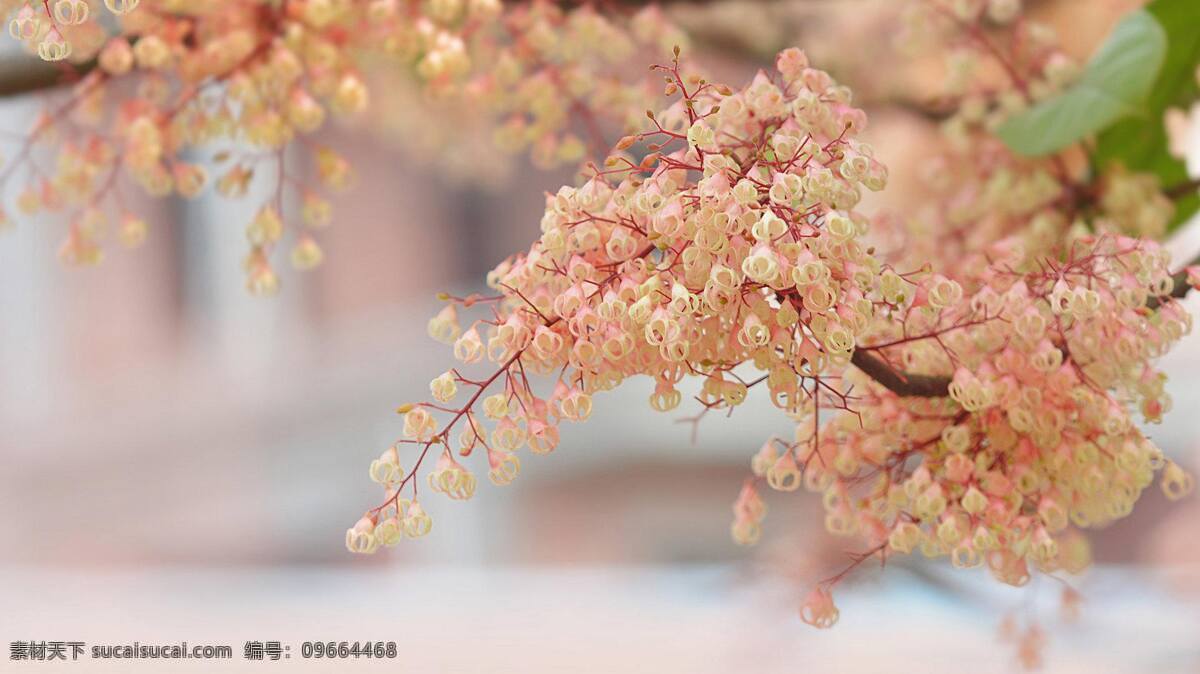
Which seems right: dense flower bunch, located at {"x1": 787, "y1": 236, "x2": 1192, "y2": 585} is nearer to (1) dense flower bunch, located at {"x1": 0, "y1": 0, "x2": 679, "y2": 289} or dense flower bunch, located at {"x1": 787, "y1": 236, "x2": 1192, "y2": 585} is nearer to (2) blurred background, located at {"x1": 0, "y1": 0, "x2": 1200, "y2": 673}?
(1) dense flower bunch, located at {"x1": 0, "y1": 0, "x2": 679, "y2": 289}

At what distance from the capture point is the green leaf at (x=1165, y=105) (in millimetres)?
329

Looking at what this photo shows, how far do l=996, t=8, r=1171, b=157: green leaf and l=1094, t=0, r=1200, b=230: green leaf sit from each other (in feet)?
0.16

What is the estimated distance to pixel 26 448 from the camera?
1502mm

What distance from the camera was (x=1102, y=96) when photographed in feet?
0.91

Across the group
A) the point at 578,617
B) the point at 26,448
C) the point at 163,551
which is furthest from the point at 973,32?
the point at 26,448

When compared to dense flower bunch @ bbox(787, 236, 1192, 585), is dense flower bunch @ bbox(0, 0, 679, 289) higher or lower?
higher

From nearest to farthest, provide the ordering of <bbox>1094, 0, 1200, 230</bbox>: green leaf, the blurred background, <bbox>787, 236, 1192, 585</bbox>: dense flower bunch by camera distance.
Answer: <bbox>787, 236, 1192, 585</bbox>: dense flower bunch
<bbox>1094, 0, 1200, 230</bbox>: green leaf
the blurred background

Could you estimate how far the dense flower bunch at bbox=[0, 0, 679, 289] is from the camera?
0.28m

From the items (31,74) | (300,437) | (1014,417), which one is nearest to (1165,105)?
(1014,417)

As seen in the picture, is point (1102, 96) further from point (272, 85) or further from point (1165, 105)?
point (272, 85)

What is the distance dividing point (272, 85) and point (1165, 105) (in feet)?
0.83

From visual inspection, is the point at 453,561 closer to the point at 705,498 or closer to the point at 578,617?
the point at 705,498

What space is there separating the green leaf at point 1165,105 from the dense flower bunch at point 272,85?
0.44 ft

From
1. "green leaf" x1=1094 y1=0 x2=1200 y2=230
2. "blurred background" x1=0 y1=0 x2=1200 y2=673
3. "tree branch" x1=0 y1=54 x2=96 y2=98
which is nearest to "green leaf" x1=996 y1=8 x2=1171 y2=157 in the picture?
"green leaf" x1=1094 y1=0 x2=1200 y2=230
